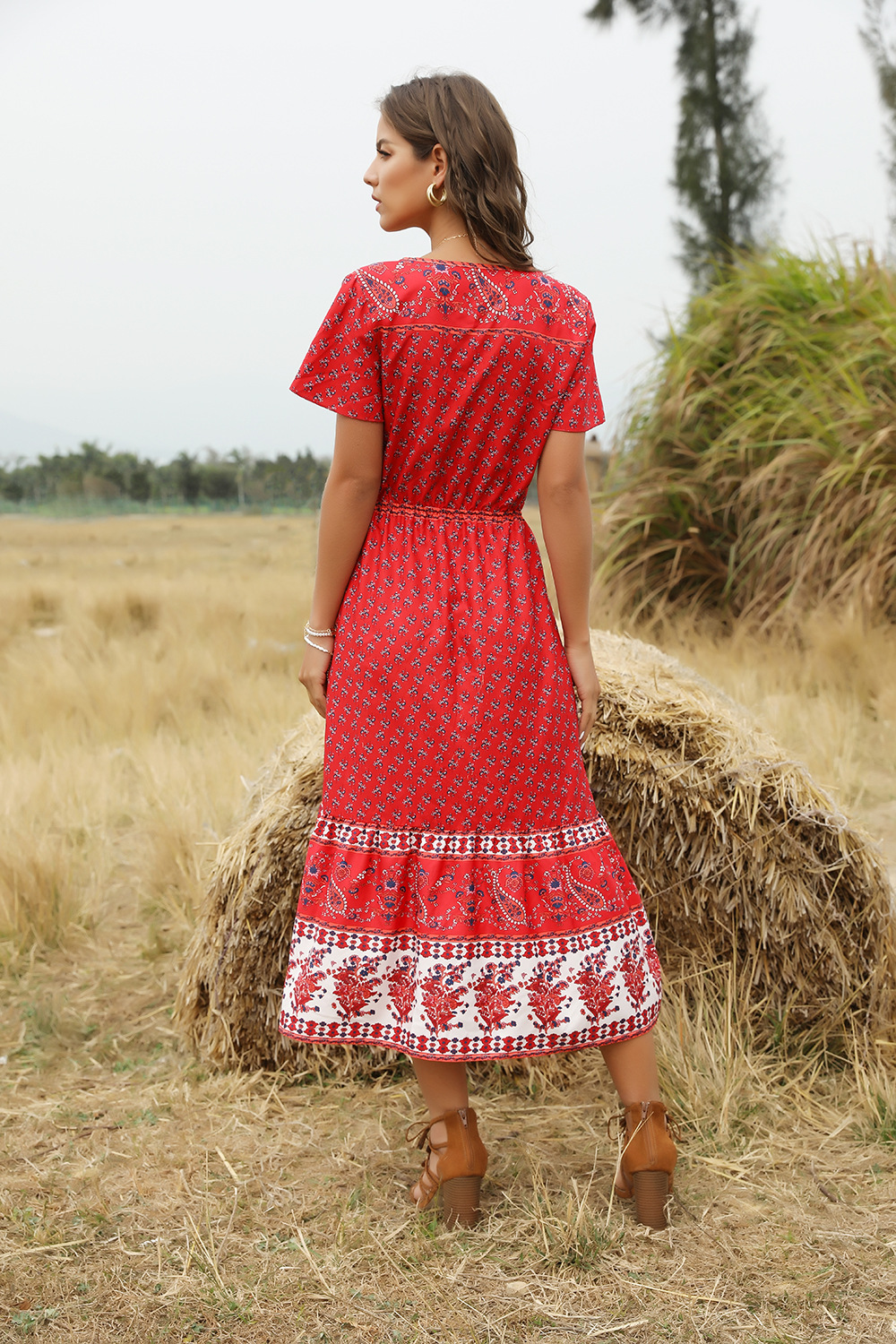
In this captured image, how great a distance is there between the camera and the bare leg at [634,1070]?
209 centimetres

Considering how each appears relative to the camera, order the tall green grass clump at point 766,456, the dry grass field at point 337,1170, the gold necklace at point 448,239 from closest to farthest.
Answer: the dry grass field at point 337,1170 → the gold necklace at point 448,239 → the tall green grass clump at point 766,456

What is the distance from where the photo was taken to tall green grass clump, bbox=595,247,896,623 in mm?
6070

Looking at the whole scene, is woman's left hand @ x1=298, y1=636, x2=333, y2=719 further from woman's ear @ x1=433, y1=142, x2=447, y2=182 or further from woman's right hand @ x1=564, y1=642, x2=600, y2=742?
woman's ear @ x1=433, y1=142, x2=447, y2=182

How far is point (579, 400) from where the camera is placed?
201cm

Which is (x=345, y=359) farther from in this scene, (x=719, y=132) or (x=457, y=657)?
(x=719, y=132)

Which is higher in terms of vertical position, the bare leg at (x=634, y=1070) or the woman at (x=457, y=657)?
the woman at (x=457, y=657)

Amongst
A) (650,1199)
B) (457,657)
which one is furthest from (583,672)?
(650,1199)

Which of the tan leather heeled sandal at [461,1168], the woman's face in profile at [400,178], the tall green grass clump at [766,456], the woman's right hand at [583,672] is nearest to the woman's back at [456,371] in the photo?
the woman's face in profile at [400,178]

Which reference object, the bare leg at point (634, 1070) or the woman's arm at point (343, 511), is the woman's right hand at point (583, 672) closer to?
the woman's arm at point (343, 511)

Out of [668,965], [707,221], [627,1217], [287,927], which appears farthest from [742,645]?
[707,221]

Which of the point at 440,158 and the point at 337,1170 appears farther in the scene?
the point at 337,1170

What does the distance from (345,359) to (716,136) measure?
15.9 m

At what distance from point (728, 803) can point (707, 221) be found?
1507cm

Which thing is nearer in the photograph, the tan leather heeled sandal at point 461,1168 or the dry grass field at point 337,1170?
the dry grass field at point 337,1170
